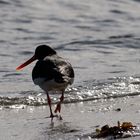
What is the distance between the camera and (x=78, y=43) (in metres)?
13.7

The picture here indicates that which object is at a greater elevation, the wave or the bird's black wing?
the bird's black wing

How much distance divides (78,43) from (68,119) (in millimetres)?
5800

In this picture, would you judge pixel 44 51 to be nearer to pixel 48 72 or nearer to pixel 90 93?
pixel 90 93

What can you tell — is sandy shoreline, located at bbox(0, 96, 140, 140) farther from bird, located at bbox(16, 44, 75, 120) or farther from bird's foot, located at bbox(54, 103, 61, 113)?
bird, located at bbox(16, 44, 75, 120)

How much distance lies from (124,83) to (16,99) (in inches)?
75.0

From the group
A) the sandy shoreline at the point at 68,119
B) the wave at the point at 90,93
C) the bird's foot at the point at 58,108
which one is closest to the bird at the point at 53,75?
the bird's foot at the point at 58,108

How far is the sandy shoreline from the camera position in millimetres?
7066

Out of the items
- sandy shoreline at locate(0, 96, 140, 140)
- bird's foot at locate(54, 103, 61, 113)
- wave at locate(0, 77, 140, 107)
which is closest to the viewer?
sandy shoreline at locate(0, 96, 140, 140)

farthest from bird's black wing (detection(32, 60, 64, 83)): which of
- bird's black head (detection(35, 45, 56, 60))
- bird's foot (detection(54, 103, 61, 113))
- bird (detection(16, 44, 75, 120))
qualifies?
bird's black head (detection(35, 45, 56, 60))

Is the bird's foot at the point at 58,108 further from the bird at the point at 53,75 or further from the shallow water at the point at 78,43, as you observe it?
the shallow water at the point at 78,43

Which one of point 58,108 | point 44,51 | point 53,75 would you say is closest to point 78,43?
point 44,51

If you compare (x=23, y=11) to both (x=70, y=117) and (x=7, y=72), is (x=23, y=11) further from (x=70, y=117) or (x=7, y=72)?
(x=70, y=117)

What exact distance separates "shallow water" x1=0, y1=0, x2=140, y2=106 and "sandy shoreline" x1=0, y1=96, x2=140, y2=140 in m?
0.39

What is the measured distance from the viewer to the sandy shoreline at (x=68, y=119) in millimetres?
7066
